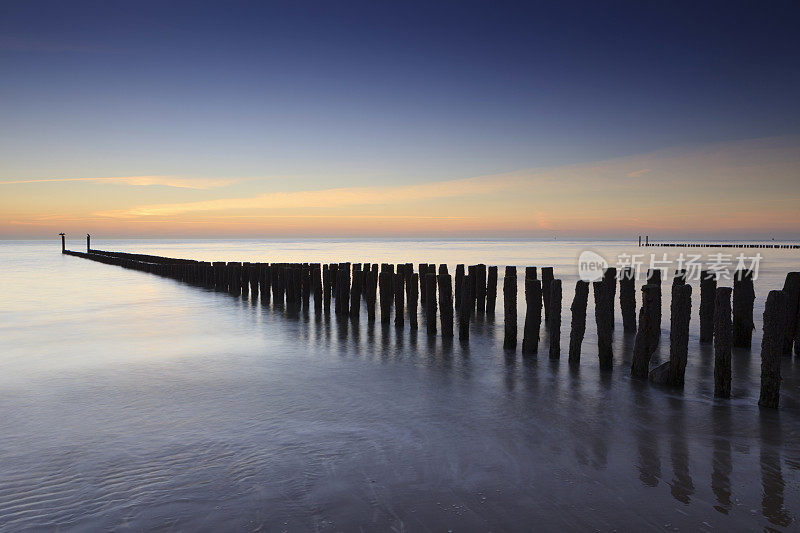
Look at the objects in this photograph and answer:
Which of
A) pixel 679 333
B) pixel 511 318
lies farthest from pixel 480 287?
pixel 679 333

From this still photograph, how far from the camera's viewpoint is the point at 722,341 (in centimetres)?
631

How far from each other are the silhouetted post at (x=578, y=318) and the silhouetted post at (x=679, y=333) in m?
1.20

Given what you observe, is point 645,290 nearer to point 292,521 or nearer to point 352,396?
point 352,396

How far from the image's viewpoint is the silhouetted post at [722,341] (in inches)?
248

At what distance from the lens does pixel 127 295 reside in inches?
827

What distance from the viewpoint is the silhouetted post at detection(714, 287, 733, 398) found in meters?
6.30

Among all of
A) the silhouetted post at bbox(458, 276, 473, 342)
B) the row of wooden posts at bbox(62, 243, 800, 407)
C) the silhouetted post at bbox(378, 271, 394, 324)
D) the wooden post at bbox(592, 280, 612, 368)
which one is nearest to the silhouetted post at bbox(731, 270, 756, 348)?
the row of wooden posts at bbox(62, 243, 800, 407)

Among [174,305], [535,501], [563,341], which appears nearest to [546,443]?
[535,501]

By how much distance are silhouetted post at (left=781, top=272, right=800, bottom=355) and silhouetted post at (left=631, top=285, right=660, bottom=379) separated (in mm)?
3039

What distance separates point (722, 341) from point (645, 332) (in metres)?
1.06

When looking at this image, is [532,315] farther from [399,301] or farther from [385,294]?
[385,294]

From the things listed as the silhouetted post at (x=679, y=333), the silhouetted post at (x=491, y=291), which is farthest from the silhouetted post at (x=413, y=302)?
the silhouetted post at (x=679, y=333)

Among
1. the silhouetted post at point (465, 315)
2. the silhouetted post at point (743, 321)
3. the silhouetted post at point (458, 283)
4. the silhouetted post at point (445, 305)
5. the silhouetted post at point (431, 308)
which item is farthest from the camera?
the silhouetted post at point (458, 283)

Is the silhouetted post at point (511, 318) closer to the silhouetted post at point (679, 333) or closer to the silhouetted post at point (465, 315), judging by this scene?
the silhouetted post at point (465, 315)
